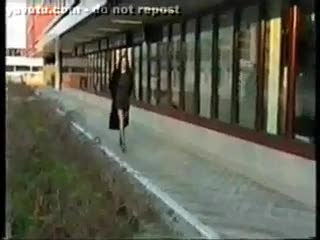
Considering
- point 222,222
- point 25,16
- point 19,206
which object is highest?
point 25,16

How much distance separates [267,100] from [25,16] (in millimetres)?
4419

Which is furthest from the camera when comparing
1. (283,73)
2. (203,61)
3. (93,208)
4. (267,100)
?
(203,61)

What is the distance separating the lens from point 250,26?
638 centimetres

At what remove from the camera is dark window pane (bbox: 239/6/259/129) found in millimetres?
6320

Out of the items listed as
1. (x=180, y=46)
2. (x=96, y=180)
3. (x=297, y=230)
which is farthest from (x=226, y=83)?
(x=297, y=230)

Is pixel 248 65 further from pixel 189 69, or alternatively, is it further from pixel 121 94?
pixel 189 69

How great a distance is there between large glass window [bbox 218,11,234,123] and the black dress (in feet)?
3.65

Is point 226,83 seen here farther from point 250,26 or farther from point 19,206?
point 19,206

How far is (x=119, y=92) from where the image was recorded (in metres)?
6.18

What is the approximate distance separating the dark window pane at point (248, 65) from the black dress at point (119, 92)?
1041 mm

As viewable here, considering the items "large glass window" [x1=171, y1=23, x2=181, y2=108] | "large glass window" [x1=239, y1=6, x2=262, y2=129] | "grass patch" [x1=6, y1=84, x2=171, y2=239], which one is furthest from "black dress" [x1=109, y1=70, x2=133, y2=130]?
"grass patch" [x1=6, y1=84, x2=171, y2=239]

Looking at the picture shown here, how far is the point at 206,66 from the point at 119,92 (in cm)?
234

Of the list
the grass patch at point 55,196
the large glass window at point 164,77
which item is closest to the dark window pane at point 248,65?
the large glass window at point 164,77

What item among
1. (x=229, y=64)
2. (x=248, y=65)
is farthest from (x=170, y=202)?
(x=229, y=64)
